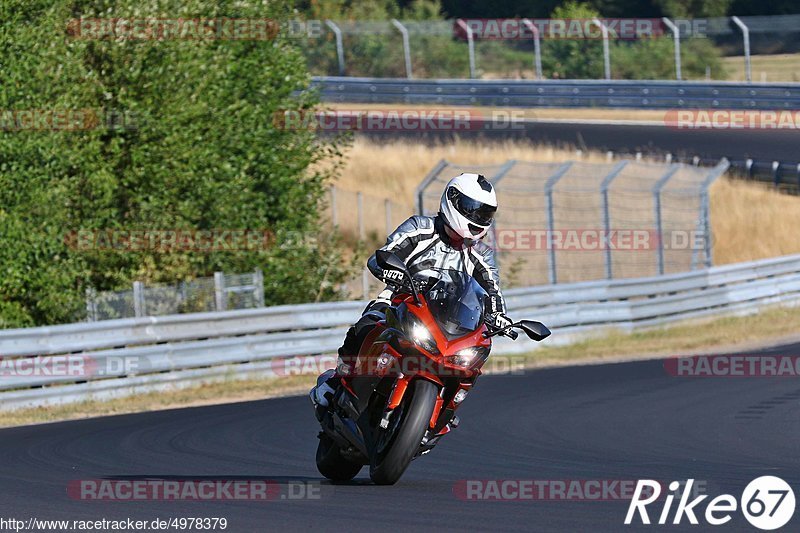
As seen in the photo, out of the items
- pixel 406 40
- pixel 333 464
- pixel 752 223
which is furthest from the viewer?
pixel 406 40

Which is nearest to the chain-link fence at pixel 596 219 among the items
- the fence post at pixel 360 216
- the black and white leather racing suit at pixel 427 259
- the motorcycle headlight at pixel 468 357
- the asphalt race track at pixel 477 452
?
the fence post at pixel 360 216

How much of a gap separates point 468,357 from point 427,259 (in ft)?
2.55

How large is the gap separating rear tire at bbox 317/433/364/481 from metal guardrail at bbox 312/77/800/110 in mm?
28303

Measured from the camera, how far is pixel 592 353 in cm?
1950

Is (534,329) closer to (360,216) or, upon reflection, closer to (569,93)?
(360,216)

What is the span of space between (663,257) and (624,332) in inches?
122

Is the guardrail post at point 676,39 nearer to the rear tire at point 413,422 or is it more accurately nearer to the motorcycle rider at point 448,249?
the motorcycle rider at point 448,249

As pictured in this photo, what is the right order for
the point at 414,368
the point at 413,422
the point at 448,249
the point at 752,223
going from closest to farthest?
the point at 413,422 → the point at 414,368 → the point at 448,249 → the point at 752,223

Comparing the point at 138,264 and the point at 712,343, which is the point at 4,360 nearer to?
the point at 138,264

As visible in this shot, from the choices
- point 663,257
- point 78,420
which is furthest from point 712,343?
point 78,420

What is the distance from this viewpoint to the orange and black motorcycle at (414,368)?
7250mm

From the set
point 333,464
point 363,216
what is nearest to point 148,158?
point 363,216

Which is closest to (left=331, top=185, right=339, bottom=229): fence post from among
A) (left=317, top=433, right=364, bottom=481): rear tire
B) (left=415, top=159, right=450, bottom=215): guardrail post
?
(left=415, top=159, right=450, bottom=215): guardrail post

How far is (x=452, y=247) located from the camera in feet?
26.0
